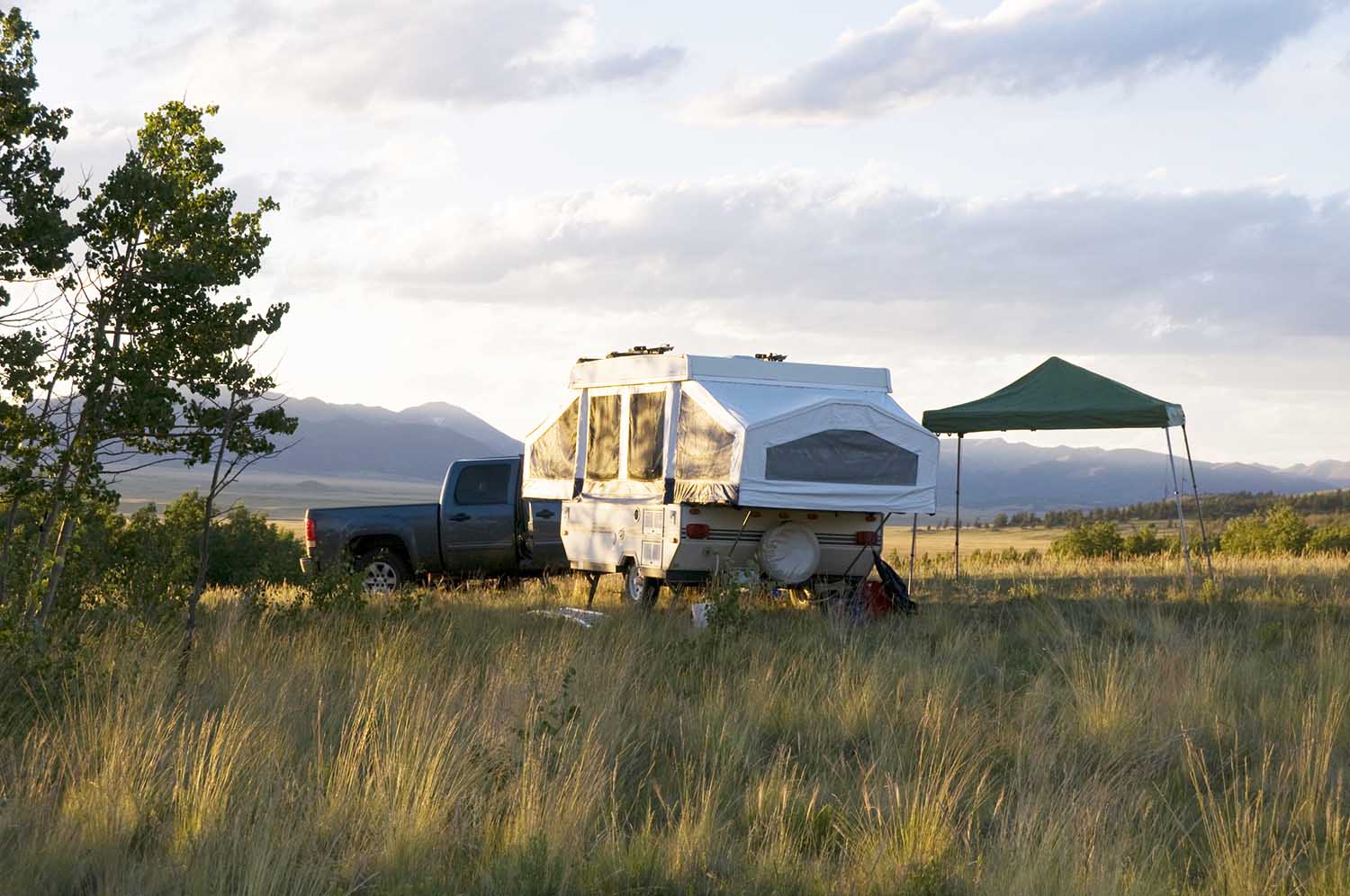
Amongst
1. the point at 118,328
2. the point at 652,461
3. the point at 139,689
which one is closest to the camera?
the point at 139,689

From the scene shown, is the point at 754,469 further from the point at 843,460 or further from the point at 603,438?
the point at 603,438

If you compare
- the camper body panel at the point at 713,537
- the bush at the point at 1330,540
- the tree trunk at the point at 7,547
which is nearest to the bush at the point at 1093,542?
the bush at the point at 1330,540

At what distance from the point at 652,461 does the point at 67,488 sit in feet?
20.2

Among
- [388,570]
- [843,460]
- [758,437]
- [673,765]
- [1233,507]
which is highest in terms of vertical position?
[1233,507]

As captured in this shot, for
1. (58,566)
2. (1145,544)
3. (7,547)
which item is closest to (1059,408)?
(58,566)

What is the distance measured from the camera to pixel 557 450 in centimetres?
1566

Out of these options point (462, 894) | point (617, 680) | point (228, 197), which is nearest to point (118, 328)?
point (228, 197)

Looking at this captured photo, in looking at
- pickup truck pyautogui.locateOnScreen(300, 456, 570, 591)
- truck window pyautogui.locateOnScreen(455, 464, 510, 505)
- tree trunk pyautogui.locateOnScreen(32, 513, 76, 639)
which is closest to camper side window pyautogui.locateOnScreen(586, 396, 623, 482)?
pickup truck pyautogui.locateOnScreen(300, 456, 570, 591)

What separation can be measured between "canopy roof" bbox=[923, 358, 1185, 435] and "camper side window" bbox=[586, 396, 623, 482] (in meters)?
4.88

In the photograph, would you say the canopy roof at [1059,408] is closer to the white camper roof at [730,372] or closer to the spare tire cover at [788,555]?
the white camper roof at [730,372]

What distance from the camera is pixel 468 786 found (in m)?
6.14

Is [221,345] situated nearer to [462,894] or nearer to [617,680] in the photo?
[617,680]

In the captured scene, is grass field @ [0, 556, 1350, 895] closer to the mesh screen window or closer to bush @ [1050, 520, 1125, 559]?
the mesh screen window

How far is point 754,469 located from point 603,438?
274 cm
